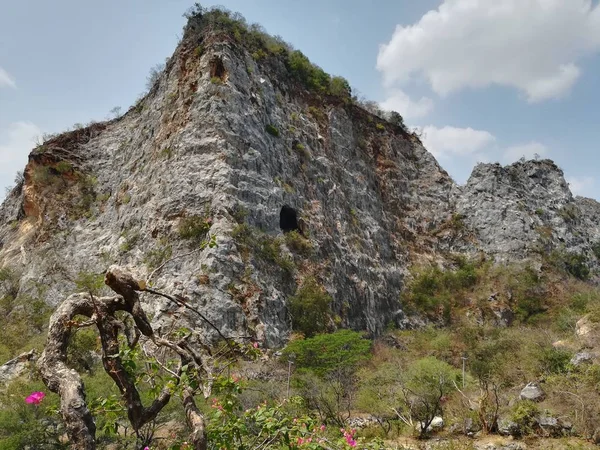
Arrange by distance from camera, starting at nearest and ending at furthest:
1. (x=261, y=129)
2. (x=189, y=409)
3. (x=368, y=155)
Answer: (x=189, y=409)
(x=261, y=129)
(x=368, y=155)

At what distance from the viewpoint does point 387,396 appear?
15.1 m

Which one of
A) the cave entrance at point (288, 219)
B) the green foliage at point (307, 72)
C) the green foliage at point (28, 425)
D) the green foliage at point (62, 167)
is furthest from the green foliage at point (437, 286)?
the green foliage at point (62, 167)

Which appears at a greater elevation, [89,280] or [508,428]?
[89,280]

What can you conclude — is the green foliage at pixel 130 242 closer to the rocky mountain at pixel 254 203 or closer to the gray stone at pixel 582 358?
the rocky mountain at pixel 254 203

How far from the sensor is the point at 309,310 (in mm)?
19734

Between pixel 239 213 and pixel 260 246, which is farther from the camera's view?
pixel 239 213

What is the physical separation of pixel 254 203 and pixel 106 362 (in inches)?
731

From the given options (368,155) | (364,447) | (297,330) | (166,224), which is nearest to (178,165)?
(166,224)

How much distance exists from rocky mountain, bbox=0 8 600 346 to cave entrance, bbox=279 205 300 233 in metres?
0.09

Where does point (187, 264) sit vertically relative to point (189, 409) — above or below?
above

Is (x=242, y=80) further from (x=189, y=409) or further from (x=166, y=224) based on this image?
(x=189, y=409)

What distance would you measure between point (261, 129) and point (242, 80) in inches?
125

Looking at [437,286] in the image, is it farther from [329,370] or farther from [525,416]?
[525,416]

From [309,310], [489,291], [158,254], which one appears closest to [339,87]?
[489,291]
